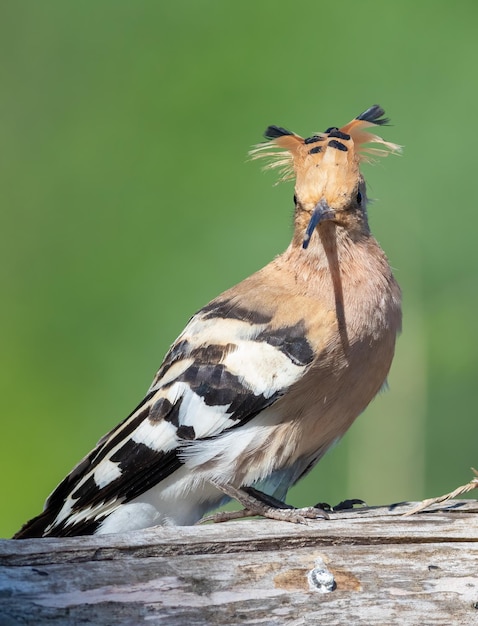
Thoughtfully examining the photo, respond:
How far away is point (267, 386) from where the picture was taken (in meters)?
1.42

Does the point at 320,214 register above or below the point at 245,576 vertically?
above

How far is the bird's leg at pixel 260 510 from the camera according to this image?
1379 mm

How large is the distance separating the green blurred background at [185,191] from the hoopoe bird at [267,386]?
0.49 meters

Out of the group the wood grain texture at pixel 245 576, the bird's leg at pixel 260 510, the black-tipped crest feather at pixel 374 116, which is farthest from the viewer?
the black-tipped crest feather at pixel 374 116

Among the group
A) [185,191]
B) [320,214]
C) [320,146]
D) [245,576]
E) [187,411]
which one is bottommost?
[245,576]

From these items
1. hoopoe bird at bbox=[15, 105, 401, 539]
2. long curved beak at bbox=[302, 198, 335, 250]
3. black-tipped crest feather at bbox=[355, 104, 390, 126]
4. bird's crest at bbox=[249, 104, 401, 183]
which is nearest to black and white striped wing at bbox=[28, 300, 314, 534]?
hoopoe bird at bbox=[15, 105, 401, 539]

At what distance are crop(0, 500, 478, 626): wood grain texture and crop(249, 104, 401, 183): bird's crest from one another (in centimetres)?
58

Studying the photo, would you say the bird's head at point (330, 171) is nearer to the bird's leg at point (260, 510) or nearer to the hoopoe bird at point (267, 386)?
the hoopoe bird at point (267, 386)

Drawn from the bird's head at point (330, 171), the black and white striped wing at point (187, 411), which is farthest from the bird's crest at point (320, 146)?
the black and white striped wing at point (187, 411)

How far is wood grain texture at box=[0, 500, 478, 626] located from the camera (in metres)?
1.06

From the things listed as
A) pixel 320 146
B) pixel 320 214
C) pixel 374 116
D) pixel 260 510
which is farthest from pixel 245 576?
pixel 374 116

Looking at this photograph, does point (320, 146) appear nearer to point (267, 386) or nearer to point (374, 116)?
point (374, 116)

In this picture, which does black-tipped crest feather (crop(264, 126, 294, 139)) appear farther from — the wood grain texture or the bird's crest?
the wood grain texture

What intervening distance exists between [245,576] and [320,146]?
0.70 meters
